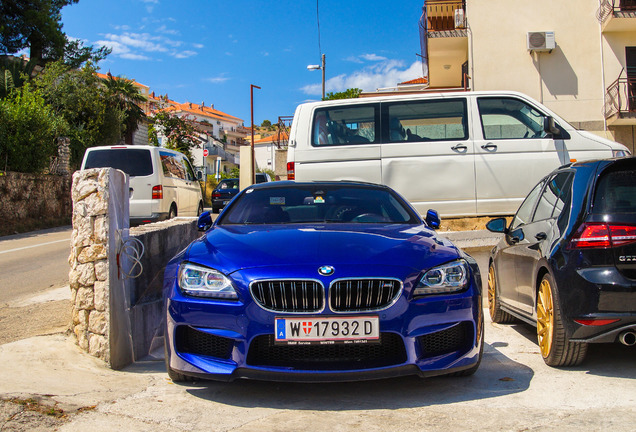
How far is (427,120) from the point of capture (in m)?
8.98

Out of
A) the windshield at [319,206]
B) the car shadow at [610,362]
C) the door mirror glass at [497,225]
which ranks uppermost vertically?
the windshield at [319,206]

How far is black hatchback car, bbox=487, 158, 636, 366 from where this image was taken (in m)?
4.09

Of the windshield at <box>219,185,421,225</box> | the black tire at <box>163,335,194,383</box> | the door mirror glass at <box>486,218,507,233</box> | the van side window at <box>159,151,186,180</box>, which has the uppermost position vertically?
the van side window at <box>159,151,186,180</box>

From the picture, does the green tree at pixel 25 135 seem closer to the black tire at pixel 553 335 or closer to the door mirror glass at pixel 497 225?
the door mirror glass at pixel 497 225

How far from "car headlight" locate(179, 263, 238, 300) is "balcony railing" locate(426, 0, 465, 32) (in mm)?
19939

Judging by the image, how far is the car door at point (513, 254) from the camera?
5590 millimetres

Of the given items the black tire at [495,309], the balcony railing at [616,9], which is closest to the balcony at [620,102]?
the balcony railing at [616,9]

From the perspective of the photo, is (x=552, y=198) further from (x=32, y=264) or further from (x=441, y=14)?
(x=441, y=14)

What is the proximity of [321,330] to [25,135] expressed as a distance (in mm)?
20732

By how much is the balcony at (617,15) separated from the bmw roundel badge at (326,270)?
18265mm

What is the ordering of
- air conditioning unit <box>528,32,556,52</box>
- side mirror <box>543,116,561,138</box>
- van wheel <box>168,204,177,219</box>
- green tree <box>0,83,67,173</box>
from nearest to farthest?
side mirror <box>543,116,561,138</box> → van wheel <box>168,204,177,219</box> → air conditioning unit <box>528,32,556,52</box> → green tree <box>0,83,67,173</box>

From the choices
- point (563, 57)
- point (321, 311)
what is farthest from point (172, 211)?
point (563, 57)

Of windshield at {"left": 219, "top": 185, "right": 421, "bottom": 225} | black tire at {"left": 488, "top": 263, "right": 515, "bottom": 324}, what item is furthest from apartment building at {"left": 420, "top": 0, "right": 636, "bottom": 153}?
windshield at {"left": 219, "top": 185, "right": 421, "bottom": 225}

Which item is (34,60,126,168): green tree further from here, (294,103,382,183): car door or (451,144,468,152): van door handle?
(451,144,468,152): van door handle
